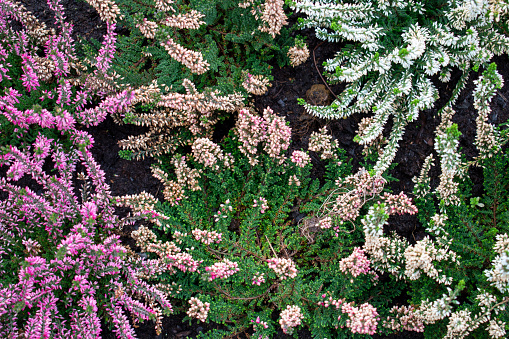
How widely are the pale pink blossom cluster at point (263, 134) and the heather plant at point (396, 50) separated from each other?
0.46 metres

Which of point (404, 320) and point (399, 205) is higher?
point (399, 205)

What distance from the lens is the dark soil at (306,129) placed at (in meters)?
3.75

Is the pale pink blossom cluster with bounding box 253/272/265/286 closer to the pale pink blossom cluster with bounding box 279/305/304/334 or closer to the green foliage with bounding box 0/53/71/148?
the pale pink blossom cluster with bounding box 279/305/304/334

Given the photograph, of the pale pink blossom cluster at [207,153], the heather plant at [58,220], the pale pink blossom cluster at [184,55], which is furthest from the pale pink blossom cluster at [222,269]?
the pale pink blossom cluster at [184,55]

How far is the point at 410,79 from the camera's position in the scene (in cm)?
347

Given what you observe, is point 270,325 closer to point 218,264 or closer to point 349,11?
point 218,264

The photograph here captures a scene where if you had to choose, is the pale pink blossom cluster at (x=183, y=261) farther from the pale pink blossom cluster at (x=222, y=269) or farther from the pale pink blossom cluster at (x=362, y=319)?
the pale pink blossom cluster at (x=362, y=319)

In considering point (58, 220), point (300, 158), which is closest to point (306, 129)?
point (300, 158)

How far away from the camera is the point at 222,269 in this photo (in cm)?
305

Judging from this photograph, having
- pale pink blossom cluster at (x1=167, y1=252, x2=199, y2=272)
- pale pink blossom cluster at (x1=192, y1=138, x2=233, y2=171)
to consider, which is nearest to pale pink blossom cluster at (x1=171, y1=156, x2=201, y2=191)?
pale pink blossom cluster at (x1=192, y1=138, x2=233, y2=171)

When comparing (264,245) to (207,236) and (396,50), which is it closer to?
(207,236)

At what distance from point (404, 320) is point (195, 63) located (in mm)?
3042

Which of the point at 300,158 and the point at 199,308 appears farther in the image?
the point at 300,158

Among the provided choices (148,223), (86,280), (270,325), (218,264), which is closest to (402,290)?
(270,325)
